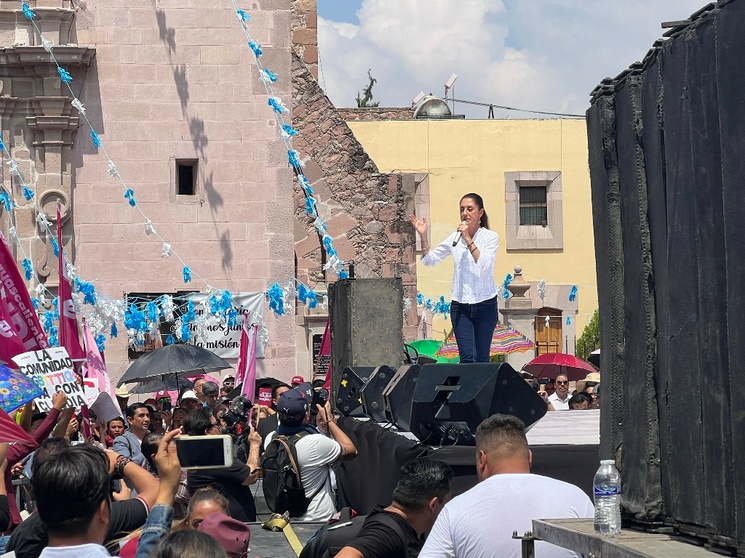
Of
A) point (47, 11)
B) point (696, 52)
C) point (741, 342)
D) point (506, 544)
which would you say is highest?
point (47, 11)

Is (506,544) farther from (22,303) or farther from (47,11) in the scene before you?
(47,11)

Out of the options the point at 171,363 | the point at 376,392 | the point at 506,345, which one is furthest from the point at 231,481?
the point at 506,345

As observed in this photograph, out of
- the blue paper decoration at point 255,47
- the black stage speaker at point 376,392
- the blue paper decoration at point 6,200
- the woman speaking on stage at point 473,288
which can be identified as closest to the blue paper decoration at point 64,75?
the blue paper decoration at point 6,200

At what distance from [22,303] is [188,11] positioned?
10.1 meters

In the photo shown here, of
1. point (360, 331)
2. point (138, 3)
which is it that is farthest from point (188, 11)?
point (360, 331)

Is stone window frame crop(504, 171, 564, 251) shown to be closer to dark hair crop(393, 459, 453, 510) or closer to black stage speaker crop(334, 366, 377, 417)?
black stage speaker crop(334, 366, 377, 417)

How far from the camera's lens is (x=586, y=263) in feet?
112

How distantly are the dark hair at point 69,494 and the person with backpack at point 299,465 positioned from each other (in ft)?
14.4

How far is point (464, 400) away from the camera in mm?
7484

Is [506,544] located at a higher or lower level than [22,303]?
lower

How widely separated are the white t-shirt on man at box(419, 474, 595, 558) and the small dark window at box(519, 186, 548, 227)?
97.4ft

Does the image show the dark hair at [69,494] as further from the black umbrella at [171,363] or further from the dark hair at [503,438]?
the black umbrella at [171,363]

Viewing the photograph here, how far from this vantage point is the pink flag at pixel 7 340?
36.3ft

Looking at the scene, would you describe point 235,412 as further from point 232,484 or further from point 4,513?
point 4,513
